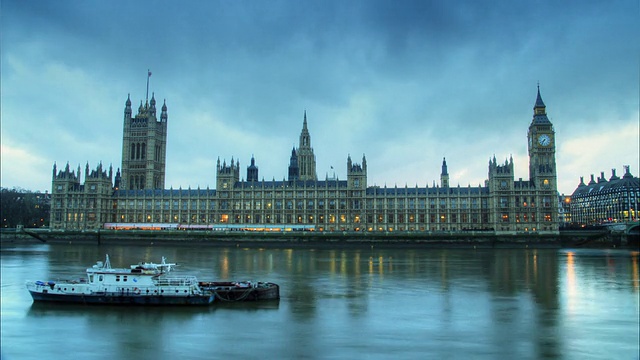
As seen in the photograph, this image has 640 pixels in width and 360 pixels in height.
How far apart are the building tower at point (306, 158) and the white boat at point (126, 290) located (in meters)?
142

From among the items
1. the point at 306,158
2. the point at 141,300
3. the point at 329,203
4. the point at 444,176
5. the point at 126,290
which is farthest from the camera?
the point at 306,158

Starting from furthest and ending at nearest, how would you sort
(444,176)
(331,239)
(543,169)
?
(444,176)
(543,169)
(331,239)

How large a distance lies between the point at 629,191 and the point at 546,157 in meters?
72.0

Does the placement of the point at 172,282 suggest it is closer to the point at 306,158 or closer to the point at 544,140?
the point at 544,140

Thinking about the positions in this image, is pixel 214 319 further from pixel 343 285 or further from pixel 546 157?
A: pixel 546 157

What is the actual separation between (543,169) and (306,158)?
80.7 metres

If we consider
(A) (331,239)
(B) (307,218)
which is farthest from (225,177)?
(A) (331,239)

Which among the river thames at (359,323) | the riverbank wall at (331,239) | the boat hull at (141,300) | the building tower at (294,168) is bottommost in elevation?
the river thames at (359,323)

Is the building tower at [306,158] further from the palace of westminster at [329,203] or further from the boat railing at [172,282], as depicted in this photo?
the boat railing at [172,282]

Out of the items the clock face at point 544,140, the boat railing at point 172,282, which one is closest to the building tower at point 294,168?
the clock face at point 544,140

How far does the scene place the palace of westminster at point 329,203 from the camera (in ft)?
418

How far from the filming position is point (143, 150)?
173m

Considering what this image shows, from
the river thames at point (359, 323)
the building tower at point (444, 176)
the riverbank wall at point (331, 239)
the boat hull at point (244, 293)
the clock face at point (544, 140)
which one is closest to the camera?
the river thames at point (359, 323)

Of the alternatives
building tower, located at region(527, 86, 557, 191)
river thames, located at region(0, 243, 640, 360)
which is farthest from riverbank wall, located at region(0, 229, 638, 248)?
river thames, located at region(0, 243, 640, 360)
